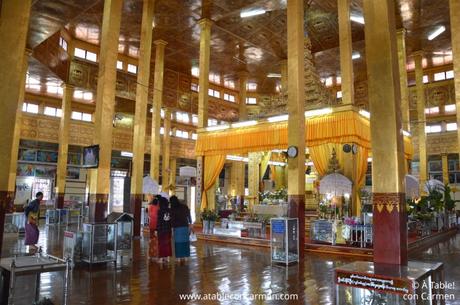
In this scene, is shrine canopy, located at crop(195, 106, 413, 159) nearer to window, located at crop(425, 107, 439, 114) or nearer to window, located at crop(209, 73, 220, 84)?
window, located at crop(425, 107, 439, 114)

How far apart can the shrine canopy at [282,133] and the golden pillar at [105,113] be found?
15.1 ft

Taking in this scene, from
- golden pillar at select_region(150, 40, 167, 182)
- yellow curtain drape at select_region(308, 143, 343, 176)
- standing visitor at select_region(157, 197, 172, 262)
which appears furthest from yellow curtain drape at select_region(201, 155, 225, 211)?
standing visitor at select_region(157, 197, 172, 262)

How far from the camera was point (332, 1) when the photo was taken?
13.1 meters

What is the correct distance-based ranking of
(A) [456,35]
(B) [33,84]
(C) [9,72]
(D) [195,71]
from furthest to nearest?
1. (D) [195,71]
2. (B) [33,84]
3. (A) [456,35]
4. (C) [9,72]

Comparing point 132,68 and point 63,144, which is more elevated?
point 132,68

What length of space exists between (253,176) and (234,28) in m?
6.48

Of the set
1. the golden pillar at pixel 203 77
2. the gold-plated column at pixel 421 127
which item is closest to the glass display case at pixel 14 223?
the golden pillar at pixel 203 77

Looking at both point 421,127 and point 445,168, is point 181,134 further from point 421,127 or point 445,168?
point 445,168

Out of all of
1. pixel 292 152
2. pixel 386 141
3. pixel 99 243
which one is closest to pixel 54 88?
pixel 99 243

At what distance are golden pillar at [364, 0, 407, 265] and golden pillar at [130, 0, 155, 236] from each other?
8.01 m

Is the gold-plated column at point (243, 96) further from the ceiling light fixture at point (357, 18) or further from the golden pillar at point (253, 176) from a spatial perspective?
the ceiling light fixture at point (357, 18)

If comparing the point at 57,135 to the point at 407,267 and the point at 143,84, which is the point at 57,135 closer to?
the point at 143,84

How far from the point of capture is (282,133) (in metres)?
10.4

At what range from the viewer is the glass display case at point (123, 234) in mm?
7148
